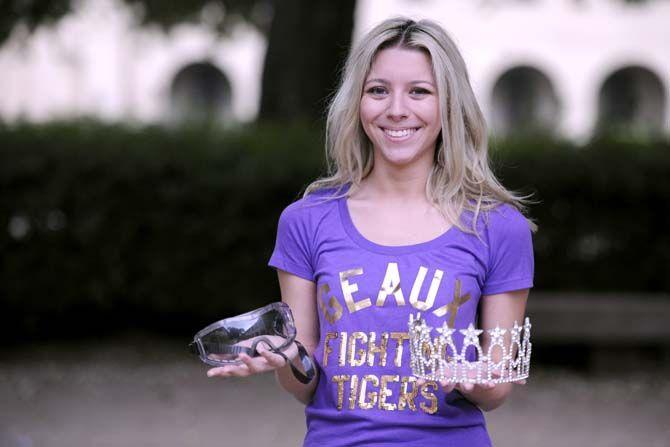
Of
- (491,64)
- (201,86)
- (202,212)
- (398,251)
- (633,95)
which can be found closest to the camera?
(398,251)

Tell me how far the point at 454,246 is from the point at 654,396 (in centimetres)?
594

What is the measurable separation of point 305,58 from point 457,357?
7024 mm

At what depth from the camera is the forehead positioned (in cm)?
258

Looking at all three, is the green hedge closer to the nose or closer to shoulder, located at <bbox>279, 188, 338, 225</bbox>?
shoulder, located at <bbox>279, 188, 338, 225</bbox>

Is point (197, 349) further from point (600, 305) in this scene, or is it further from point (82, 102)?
point (82, 102)

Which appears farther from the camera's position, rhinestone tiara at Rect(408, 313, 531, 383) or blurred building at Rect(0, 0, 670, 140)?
blurred building at Rect(0, 0, 670, 140)

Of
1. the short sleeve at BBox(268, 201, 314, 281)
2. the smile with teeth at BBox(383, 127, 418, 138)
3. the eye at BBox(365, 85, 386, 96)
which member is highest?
the eye at BBox(365, 85, 386, 96)

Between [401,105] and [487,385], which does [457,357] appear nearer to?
[487,385]

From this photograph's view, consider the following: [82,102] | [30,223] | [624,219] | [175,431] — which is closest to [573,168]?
[624,219]

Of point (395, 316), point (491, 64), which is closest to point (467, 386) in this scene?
point (395, 316)

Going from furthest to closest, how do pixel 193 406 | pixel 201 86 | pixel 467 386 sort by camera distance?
1. pixel 201 86
2. pixel 193 406
3. pixel 467 386

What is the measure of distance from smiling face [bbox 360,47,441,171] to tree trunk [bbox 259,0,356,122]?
6.41m

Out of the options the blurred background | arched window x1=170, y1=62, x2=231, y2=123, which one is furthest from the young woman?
arched window x1=170, y1=62, x2=231, y2=123

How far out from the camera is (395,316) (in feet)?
8.11
